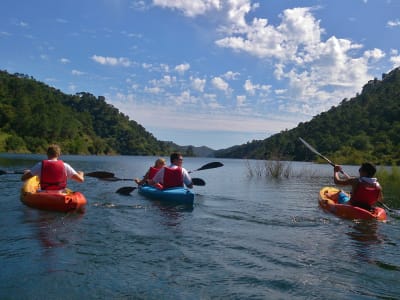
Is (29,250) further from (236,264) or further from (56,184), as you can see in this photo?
(56,184)

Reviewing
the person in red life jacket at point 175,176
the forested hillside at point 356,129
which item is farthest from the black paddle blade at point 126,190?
the forested hillside at point 356,129

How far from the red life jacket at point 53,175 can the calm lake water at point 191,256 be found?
725 mm

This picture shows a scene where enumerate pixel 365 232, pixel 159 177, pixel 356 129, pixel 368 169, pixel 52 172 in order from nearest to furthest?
1. pixel 365 232
2. pixel 52 172
3. pixel 368 169
4. pixel 159 177
5. pixel 356 129

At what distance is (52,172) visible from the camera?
33.8 feet

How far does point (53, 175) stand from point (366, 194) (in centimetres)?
816

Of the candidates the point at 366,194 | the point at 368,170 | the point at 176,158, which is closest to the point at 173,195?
the point at 176,158

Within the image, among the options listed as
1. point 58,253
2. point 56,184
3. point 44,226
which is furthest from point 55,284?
point 56,184

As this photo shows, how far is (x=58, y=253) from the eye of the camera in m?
6.44

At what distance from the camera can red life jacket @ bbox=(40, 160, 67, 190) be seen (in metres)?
10.2

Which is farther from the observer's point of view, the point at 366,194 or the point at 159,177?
the point at 159,177

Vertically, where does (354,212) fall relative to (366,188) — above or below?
below

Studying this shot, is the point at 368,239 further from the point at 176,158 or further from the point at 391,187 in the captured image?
the point at 391,187

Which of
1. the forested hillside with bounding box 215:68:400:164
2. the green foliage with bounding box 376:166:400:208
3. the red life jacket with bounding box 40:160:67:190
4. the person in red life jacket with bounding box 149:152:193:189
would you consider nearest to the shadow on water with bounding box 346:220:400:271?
the green foliage with bounding box 376:166:400:208

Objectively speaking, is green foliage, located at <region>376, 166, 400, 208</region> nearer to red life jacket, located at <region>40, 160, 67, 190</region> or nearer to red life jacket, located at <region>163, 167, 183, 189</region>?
red life jacket, located at <region>163, 167, 183, 189</region>
